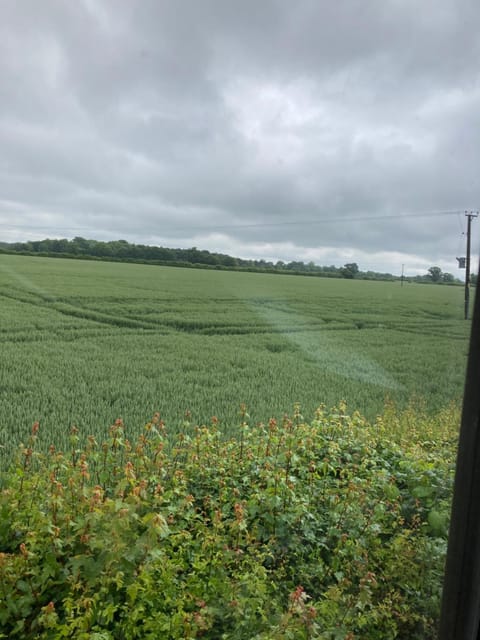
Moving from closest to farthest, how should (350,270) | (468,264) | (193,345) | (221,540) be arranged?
(468,264)
(221,540)
(350,270)
(193,345)

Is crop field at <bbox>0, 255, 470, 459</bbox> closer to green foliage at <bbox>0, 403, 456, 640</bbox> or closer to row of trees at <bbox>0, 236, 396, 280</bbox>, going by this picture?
row of trees at <bbox>0, 236, 396, 280</bbox>

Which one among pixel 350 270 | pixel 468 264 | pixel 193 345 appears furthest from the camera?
pixel 193 345

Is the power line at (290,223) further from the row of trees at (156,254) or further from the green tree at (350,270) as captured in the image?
the green tree at (350,270)

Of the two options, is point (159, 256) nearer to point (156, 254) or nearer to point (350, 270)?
point (156, 254)

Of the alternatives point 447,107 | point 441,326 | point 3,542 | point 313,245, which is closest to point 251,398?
point 313,245

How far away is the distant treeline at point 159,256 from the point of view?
1899mm

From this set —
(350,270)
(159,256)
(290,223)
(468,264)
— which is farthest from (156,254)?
(468,264)

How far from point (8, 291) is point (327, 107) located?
139 centimetres

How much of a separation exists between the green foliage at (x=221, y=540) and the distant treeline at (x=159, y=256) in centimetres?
69

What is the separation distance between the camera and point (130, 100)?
5.78ft

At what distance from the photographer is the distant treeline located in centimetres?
190

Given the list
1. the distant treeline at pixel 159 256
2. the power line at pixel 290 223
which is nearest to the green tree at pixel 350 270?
the distant treeline at pixel 159 256

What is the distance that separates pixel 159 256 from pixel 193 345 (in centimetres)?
41

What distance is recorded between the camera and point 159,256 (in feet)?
6.66
